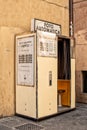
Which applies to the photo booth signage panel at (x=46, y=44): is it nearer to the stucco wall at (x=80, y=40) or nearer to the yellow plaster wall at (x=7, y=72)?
the yellow plaster wall at (x=7, y=72)

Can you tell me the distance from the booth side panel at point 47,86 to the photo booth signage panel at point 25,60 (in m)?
0.30

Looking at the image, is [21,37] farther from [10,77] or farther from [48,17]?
[48,17]

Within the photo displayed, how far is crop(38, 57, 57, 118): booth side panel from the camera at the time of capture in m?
6.72

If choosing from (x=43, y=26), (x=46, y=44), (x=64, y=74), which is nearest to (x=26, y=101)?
(x=46, y=44)

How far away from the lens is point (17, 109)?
7.29 m

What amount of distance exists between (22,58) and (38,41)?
0.85 m

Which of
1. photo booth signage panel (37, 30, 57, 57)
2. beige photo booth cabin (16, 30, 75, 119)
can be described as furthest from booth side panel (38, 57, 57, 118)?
photo booth signage panel (37, 30, 57, 57)

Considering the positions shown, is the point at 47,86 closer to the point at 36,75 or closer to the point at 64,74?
the point at 36,75

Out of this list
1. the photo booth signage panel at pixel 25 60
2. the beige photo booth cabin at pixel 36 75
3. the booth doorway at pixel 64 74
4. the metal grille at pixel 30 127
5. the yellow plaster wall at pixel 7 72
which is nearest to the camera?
the metal grille at pixel 30 127

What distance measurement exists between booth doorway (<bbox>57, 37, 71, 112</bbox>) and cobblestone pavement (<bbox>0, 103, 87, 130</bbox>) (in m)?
0.92

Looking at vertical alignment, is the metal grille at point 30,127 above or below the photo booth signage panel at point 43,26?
below

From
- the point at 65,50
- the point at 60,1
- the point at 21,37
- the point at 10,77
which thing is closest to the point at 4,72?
the point at 10,77

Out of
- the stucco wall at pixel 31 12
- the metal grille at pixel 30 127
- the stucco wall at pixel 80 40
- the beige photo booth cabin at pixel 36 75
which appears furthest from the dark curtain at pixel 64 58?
the metal grille at pixel 30 127

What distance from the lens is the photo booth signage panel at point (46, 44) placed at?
671cm
